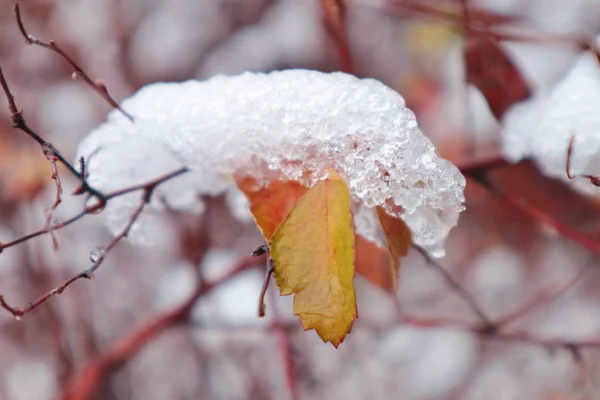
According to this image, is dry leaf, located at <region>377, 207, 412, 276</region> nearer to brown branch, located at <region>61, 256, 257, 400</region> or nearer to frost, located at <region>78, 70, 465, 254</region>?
A: frost, located at <region>78, 70, 465, 254</region>

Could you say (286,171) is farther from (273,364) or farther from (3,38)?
(3,38)

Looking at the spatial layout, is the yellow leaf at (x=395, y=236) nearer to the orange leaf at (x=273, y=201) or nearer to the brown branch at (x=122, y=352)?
the orange leaf at (x=273, y=201)

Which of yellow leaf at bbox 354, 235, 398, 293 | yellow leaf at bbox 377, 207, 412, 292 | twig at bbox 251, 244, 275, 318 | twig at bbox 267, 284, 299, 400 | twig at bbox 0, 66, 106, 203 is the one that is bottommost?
twig at bbox 267, 284, 299, 400

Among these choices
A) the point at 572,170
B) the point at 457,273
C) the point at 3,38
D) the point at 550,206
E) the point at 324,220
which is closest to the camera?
Answer: the point at 324,220

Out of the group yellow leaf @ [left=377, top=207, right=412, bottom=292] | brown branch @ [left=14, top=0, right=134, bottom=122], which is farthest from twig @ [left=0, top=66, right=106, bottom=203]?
yellow leaf @ [left=377, top=207, right=412, bottom=292]

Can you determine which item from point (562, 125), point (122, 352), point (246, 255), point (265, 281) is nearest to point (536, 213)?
Result: point (562, 125)

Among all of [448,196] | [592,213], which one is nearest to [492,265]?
[592,213]
